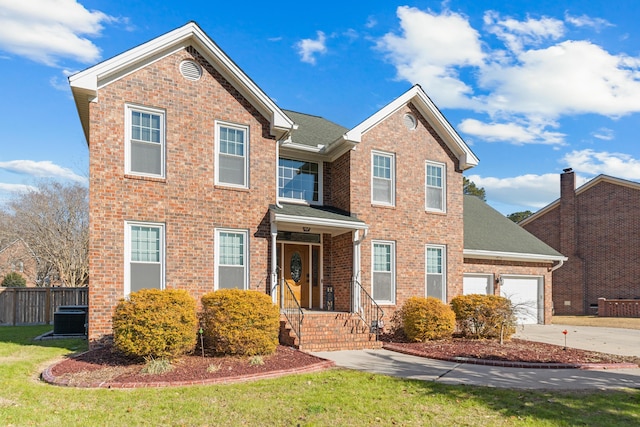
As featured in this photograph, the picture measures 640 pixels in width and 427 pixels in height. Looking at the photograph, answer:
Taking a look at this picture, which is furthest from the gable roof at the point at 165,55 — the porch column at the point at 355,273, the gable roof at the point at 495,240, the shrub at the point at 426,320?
the gable roof at the point at 495,240

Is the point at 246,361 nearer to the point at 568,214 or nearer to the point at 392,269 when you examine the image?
the point at 392,269

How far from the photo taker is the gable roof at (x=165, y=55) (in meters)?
11.7

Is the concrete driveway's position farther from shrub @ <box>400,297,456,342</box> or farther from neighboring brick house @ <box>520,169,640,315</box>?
neighboring brick house @ <box>520,169,640,315</box>

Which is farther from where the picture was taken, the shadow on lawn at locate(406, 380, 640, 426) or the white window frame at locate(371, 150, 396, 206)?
the white window frame at locate(371, 150, 396, 206)

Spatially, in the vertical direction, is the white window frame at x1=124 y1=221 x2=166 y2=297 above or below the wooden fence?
above

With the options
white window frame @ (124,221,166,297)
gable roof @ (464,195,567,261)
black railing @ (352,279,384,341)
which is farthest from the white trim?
white window frame @ (124,221,166,297)

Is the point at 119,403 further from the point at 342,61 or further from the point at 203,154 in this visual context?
the point at 342,61

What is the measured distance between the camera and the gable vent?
1307cm

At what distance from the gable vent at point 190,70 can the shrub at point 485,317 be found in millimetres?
10338

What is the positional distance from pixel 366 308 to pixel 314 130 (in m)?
7.16

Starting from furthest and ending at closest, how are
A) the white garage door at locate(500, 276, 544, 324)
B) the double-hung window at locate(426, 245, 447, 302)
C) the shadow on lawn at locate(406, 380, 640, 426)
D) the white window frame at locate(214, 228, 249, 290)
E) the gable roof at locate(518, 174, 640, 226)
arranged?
1. the gable roof at locate(518, 174, 640, 226)
2. the white garage door at locate(500, 276, 544, 324)
3. the double-hung window at locate(426, 245, 447, 302)
4. the white window frame at locate(214, 228, 249, 290)
5. the shadow on lawn at locate(406, 380, 640, 426)

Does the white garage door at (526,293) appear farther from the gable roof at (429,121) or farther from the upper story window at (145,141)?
the upper story window at (145,141)

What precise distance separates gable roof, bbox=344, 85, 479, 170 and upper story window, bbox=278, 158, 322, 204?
2226 millimetres

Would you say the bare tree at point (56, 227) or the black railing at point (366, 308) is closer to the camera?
the black railing at point (366, 308)
